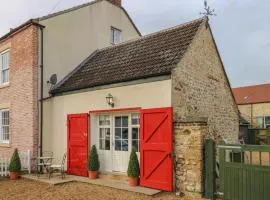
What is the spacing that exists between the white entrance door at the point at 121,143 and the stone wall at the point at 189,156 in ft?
8.60

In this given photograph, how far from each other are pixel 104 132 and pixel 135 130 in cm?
175

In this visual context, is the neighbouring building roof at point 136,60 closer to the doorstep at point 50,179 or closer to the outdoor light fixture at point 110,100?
the outdoor light fixture at point 110,100

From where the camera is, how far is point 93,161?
12.2 metres

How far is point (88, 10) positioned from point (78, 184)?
971 centimetres

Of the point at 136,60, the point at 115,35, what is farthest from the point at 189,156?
the point at 115,35

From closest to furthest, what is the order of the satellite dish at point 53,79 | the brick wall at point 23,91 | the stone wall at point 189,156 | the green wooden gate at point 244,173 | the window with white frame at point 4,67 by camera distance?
the green wooden gate at point 244,173 → the stone wall at point 189,156 → the brick wall at point 23,91 → the satellite dish at point 53,79 → the window with white frame at point 4,67

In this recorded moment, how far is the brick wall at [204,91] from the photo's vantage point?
10.8 m

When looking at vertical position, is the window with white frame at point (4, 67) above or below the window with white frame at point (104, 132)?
above

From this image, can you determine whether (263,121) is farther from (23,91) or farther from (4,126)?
(23,91)

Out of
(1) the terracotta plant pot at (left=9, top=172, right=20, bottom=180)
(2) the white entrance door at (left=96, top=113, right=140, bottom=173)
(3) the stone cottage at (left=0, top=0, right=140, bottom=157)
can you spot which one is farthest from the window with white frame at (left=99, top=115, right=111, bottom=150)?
(1) the terracotta plant pot at (left=9, top=172, right=20, bottom=180)

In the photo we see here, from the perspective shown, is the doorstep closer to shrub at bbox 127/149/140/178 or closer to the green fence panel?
shrub at bbox 127/149/140/178

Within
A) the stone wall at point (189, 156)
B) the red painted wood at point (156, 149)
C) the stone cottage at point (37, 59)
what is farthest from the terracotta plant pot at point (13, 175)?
the stone wall at point (189, 156)

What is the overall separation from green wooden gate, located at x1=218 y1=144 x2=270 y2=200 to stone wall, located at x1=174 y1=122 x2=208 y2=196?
2.15ft

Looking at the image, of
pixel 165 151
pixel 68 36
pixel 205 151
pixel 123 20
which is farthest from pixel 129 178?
pixel 123 20
